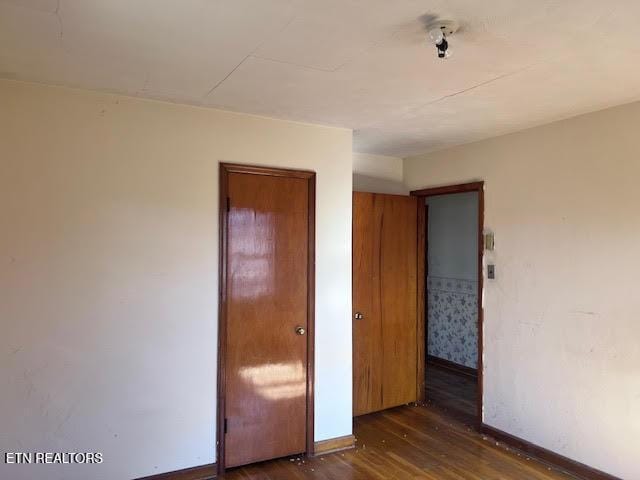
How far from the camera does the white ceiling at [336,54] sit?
5.32 ft

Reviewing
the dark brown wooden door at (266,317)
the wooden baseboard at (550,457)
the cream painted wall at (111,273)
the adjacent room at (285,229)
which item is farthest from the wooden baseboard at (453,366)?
the cream painted wall at (111,273)

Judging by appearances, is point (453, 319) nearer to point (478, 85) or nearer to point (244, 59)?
point (478, 85)

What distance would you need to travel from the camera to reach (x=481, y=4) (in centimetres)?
157

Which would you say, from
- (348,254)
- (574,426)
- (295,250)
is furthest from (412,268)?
(574,426)

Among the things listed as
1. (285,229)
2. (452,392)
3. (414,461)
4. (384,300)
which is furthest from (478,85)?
(452,392)

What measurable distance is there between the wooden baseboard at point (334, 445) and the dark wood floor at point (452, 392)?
3.70 ft

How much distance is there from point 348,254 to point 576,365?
1.70 metres

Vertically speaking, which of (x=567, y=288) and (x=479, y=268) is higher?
(x=479, y=268)

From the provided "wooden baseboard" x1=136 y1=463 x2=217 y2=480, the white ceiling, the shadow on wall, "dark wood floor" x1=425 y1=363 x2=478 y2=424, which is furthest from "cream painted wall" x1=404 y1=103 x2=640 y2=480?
"wooden baseboard" x1=136 y1=463 x2=217 y2=480

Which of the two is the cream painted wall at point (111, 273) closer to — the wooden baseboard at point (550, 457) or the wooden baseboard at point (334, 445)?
the wooden baseboard at point (334, 445)

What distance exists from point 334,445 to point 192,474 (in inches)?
40.2

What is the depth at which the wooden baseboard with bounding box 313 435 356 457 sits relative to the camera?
3152 millimetres

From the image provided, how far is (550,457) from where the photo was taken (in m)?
3.02

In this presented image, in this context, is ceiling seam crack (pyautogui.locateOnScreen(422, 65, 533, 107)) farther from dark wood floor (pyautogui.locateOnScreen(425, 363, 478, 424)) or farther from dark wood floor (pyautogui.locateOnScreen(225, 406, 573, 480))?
dark wood floor (pyautogui.locateOnScreen(425, 363, 478, 424))
